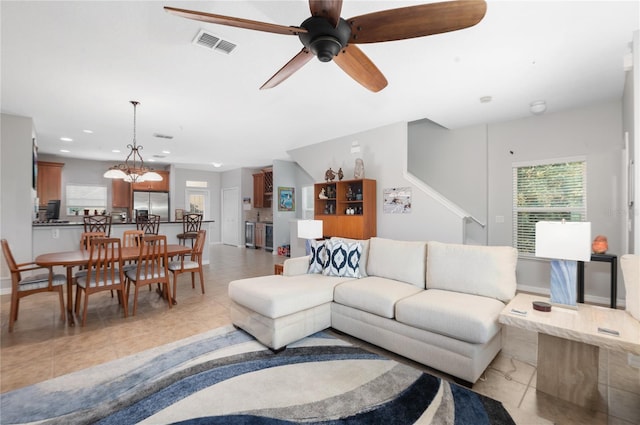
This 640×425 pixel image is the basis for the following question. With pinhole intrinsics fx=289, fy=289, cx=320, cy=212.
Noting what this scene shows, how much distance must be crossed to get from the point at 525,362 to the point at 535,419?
790mm

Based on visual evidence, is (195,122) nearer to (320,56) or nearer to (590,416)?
(320,56)

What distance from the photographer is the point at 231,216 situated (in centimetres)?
1036

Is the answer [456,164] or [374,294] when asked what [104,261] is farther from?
[456,164]

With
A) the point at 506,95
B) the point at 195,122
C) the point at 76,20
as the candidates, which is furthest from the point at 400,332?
the point at 195,122

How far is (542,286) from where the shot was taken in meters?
4.49

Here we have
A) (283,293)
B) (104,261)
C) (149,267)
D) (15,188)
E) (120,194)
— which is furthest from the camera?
(120,194)

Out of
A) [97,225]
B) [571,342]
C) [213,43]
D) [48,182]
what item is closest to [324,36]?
[213,43]

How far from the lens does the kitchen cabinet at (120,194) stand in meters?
8.24

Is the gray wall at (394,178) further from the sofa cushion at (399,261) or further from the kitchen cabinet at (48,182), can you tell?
the kitchen cabinet at (48,182)

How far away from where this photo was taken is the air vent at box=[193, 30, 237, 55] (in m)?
2.40

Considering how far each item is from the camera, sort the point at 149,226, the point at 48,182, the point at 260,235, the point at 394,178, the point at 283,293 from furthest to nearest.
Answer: the point at 260,235 < the point at 48,182 < the point at 149,226 < the point at 394,178 < the point at 283,293

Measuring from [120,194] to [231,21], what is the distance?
8.57 m

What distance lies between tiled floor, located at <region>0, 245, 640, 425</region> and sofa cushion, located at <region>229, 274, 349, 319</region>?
0.58 meters

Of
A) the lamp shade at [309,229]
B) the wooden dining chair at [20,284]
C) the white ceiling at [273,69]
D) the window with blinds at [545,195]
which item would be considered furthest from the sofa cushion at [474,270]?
the wooden dining chair at [20,284]
